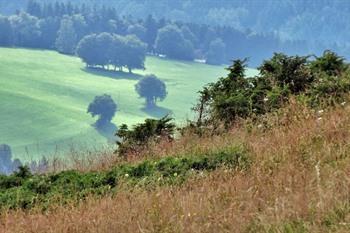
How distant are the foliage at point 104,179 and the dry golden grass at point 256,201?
0.40 meters

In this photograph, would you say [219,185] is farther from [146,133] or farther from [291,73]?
[291,73]

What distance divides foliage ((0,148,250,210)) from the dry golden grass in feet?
1.33

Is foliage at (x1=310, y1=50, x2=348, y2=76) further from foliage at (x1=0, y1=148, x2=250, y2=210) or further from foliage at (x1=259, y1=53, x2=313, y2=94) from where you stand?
foliage at (x1=0, y1=148, x2=250, y2=210)

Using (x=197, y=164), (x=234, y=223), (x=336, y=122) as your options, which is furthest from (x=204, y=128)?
(x=234, y=223)

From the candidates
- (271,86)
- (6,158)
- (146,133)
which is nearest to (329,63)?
(271,86)

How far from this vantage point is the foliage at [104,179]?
26.3 ft

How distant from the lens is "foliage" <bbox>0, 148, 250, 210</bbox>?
8016 millimetres

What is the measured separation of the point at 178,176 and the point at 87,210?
1.86m

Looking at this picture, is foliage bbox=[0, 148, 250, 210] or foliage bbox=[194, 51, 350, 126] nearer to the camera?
foliage bbox=[0, 148, 250, 210]

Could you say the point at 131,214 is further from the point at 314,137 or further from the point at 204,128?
the point at 204,128

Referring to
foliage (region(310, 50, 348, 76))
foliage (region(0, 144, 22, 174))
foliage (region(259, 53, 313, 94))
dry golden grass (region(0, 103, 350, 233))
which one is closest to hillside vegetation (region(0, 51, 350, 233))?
dry golden grass (region(0, 103, 350, 233))

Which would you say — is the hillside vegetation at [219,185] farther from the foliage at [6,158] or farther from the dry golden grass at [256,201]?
the foliage at [6,158]

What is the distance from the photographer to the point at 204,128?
13.0 m

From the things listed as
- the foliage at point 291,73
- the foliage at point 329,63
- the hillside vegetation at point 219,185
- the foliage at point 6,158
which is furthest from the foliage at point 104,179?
the foliage at point 6,158
